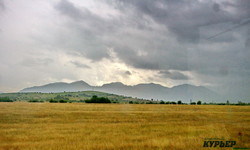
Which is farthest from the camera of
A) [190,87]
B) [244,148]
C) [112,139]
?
[112,139]

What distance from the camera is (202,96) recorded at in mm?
13828

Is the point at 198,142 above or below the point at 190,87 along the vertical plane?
below

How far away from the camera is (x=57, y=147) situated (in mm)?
13531

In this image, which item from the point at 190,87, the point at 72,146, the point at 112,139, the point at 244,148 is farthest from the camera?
the point at 112,139

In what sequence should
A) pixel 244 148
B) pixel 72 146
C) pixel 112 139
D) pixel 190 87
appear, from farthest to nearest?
pixel 112 139
pixel 190 87
pixel 72 146
pixel 244 148

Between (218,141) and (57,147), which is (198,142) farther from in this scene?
(57,147)

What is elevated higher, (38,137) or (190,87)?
(190,87)

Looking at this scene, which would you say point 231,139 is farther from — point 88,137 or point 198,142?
point 88,137

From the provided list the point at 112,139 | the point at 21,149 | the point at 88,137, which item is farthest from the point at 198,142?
the point at 21,149

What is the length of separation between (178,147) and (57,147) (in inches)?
268

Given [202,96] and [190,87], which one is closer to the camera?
[202,96]

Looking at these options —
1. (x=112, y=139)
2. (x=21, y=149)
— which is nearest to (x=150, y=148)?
(x=112, y=139)

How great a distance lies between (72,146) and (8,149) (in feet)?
11.2

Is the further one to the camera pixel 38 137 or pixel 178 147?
pixel 38 137
